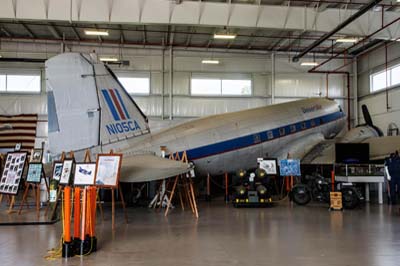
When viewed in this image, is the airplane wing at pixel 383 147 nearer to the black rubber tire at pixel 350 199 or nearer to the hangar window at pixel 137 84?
the black rubber tire at pixel 350 199

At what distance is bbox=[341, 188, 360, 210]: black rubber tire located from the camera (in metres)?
13.0

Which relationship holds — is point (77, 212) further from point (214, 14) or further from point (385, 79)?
point (385, 79)

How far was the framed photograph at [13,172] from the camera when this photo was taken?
11727 millimetres

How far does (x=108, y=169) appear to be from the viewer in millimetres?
9172

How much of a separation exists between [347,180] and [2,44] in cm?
2142

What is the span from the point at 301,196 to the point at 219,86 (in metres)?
13.3

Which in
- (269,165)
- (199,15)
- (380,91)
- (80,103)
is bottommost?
(269,165)

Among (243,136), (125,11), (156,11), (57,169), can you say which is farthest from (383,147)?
(57,169)

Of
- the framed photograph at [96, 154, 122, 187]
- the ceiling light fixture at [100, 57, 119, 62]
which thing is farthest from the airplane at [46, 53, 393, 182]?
the ceiling light fixture at [100, 57, 119, 62]

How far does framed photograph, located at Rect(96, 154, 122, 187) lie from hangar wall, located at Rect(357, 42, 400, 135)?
1911cm

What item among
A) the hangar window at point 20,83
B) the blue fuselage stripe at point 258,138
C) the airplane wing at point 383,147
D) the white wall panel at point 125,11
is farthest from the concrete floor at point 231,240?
the hangar window at point 20,83

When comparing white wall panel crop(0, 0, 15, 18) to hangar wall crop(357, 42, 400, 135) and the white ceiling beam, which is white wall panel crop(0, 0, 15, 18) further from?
hangar wall crop(357, 42, 400, 135)

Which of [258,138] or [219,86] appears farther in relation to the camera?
[219,86]

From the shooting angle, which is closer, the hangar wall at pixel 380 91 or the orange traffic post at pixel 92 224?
the orange traffic post at pixel 92 224
